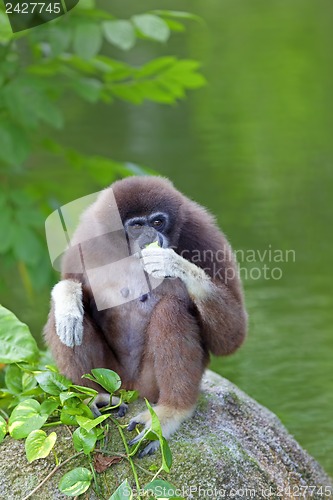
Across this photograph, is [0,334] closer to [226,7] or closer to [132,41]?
[132,41]

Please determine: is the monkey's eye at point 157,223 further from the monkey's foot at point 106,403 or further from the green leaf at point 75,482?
the green leaf at point 75,482

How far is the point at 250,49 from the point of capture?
90.2ft

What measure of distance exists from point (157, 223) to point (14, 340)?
50.2 inches

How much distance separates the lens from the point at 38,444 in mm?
5465

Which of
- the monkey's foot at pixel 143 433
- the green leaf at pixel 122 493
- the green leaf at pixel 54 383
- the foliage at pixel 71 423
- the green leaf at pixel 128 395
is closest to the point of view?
the green leaf at pixel 122 493

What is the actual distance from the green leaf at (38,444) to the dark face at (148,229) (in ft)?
4.24

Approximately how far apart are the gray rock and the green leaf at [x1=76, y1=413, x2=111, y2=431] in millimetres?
235

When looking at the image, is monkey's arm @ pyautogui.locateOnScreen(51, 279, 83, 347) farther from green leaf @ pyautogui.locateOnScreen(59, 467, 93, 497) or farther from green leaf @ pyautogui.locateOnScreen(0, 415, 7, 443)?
green leaf @ pyautogui.locateOnScreen(59, 467, 93, 497)

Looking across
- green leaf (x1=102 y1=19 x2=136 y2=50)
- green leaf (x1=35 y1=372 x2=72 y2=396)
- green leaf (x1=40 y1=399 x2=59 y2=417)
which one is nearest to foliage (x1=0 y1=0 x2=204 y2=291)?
green leaf (x1=102 y1=19 x2=136 y2=50)

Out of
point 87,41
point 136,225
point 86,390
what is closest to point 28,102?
point 87,41

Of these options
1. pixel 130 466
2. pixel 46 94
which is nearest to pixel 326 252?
pixel 46 94

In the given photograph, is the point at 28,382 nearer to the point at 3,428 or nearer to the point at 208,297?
the point at 3,428

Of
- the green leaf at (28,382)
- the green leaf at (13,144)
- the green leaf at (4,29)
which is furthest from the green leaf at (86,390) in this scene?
the green leaf at (4,29)

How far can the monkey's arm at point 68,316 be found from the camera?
565cm
